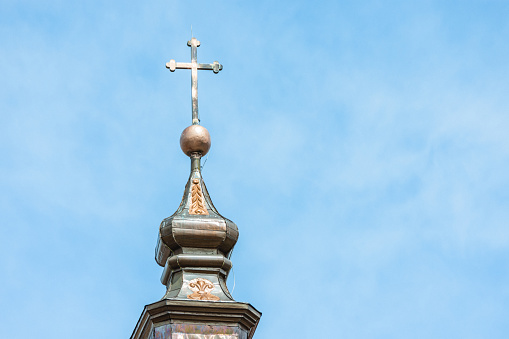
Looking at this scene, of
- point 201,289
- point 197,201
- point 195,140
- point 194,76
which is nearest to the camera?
point 201,289

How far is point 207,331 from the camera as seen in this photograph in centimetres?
2038

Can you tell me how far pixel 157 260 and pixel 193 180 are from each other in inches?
51.5

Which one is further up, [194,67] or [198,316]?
[194,67]

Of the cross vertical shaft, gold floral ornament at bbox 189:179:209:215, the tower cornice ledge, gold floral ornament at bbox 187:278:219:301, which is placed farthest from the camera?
the cross vertical shaft

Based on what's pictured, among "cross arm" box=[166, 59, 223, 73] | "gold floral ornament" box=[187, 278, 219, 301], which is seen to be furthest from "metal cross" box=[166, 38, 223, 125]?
"gold floral ornament" box=[187, 278, 219, 301]

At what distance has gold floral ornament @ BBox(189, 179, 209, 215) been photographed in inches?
858

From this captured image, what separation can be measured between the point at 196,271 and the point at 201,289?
0.44 m

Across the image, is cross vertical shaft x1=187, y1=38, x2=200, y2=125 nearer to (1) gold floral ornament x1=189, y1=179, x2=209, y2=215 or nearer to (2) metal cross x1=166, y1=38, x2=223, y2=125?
(2) metal cross x1=166, y1=38, x2=223, y2=125

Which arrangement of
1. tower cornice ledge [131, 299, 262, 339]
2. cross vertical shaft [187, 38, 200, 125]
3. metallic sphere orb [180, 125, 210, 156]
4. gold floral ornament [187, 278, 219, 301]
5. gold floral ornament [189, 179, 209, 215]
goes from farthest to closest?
cross vertical shaft [187, 38, 200, 125], metallic sphere orb [180, 125, 210, 156], gold floral ornament [189, 179, 209, 215], gold floral ornament [187, 278, 219, 301], tower cornice ledge [131, 299, 262, 339]

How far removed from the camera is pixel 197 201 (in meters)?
22.0

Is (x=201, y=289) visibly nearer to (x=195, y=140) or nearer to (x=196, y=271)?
(x=196, y=271)

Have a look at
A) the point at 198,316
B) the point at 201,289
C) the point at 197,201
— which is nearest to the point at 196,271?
the point at 201,289

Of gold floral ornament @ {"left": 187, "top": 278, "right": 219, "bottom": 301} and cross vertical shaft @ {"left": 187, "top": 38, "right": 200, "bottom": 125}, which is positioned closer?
gold floral ornament @ {"left": 187, "top": 278, "right": 219, "bottom": 301}

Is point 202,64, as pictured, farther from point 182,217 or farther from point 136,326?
point 136,326
